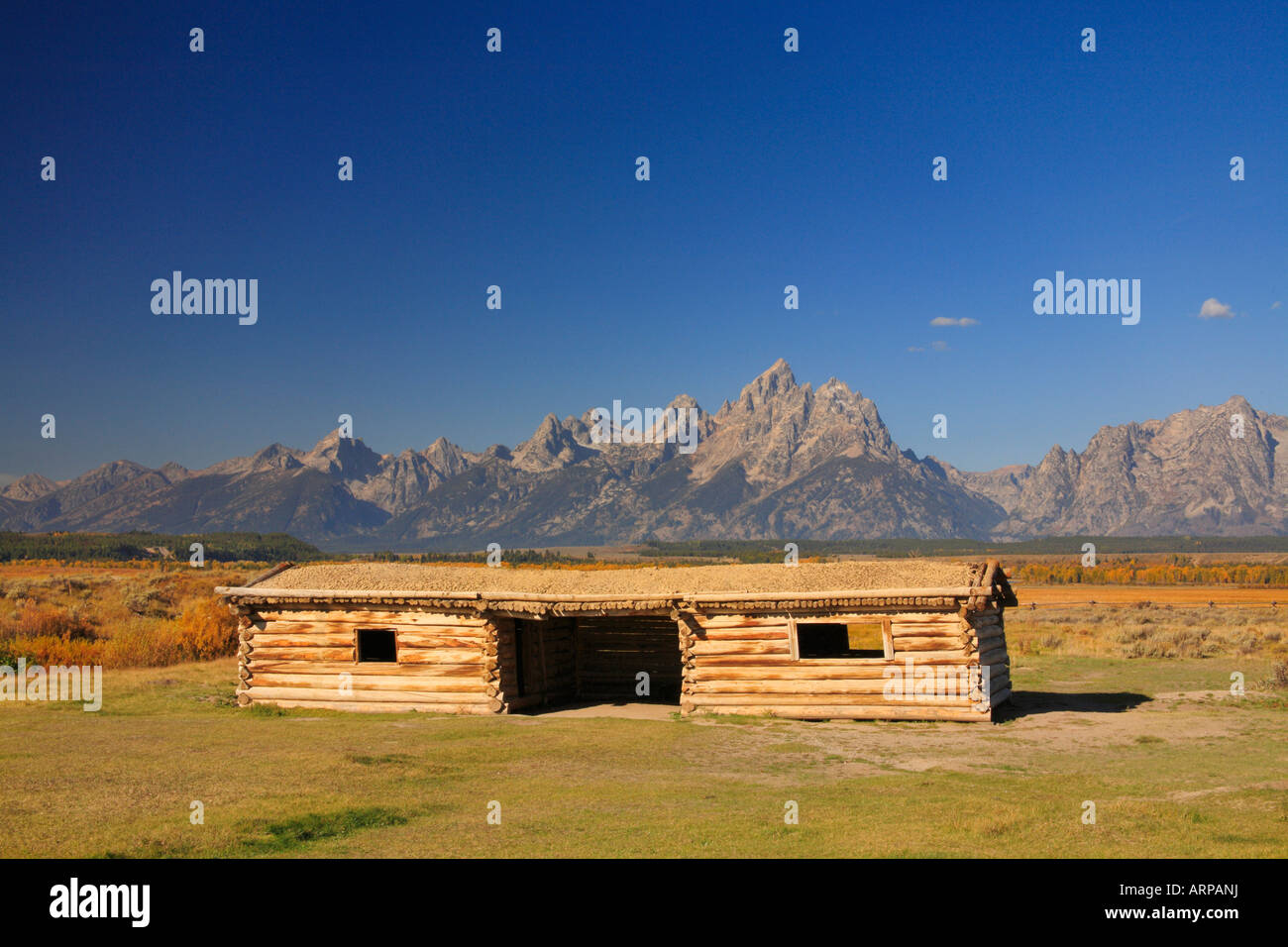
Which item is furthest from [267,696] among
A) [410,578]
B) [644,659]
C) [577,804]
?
[577,804]

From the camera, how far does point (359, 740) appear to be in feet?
54.2

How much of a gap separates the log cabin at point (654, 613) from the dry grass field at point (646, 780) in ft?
2.17

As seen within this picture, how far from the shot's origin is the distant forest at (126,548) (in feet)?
378

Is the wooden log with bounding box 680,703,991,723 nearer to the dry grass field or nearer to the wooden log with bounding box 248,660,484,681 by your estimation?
the dry grass field

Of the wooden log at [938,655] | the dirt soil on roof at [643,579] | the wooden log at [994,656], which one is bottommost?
the wooden log at [994,656]

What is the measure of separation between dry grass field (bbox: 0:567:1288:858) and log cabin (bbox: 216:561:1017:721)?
662mm

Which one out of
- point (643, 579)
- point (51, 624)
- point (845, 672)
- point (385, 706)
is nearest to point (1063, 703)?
point (845, 672)

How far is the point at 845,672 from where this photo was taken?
18.8 metres

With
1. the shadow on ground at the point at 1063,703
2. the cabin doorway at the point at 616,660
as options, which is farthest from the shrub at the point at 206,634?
the shadow on ground at the point at 1063,703

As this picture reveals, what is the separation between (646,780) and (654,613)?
7.07 meters

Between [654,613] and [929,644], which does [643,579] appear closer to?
[654,613]

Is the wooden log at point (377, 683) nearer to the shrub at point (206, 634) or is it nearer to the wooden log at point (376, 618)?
the wooden log at point (376, 618)

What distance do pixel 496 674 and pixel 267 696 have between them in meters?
5.41
